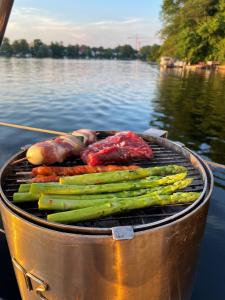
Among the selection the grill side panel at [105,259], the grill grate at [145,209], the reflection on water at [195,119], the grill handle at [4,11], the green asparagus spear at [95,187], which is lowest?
the reflection on water at [195,119]

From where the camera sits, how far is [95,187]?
2.30 metres

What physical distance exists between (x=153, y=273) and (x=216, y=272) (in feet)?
7.66

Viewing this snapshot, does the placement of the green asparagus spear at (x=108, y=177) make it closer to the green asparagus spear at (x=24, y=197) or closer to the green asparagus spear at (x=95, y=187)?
the green asparagus spear at (x=95, y=187)

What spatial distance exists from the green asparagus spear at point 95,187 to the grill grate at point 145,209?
7.1 inches

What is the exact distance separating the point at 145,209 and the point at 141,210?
0.04 m

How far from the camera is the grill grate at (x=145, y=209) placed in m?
2.12

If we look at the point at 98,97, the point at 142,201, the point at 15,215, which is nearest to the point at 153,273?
the point at 142,201

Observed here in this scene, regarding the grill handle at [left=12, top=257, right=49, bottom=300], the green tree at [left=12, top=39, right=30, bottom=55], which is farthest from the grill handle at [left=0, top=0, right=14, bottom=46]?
the green tree at [left=12, top=39, right=30, bottom=55]

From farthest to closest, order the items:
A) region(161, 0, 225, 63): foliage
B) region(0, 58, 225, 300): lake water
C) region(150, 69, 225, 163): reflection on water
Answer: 1. region(161, 0, 225, 63): foliage
2. region(150, 69, 225, 163): reflection on water
3. region(0, 58, 225, 300): lake water

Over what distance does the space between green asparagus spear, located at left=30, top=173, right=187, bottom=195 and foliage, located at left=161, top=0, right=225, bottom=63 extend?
211 feet

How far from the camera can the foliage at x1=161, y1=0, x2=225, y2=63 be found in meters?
59.6

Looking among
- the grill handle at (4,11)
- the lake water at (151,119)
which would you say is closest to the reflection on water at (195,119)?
the lake water at (151,119)

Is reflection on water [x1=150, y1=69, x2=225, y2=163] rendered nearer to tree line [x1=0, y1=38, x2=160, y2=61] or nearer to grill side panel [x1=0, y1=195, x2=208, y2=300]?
grill side panel [x1=0, y1=195, x2=208, y2=300]

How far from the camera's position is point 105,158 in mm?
2914
